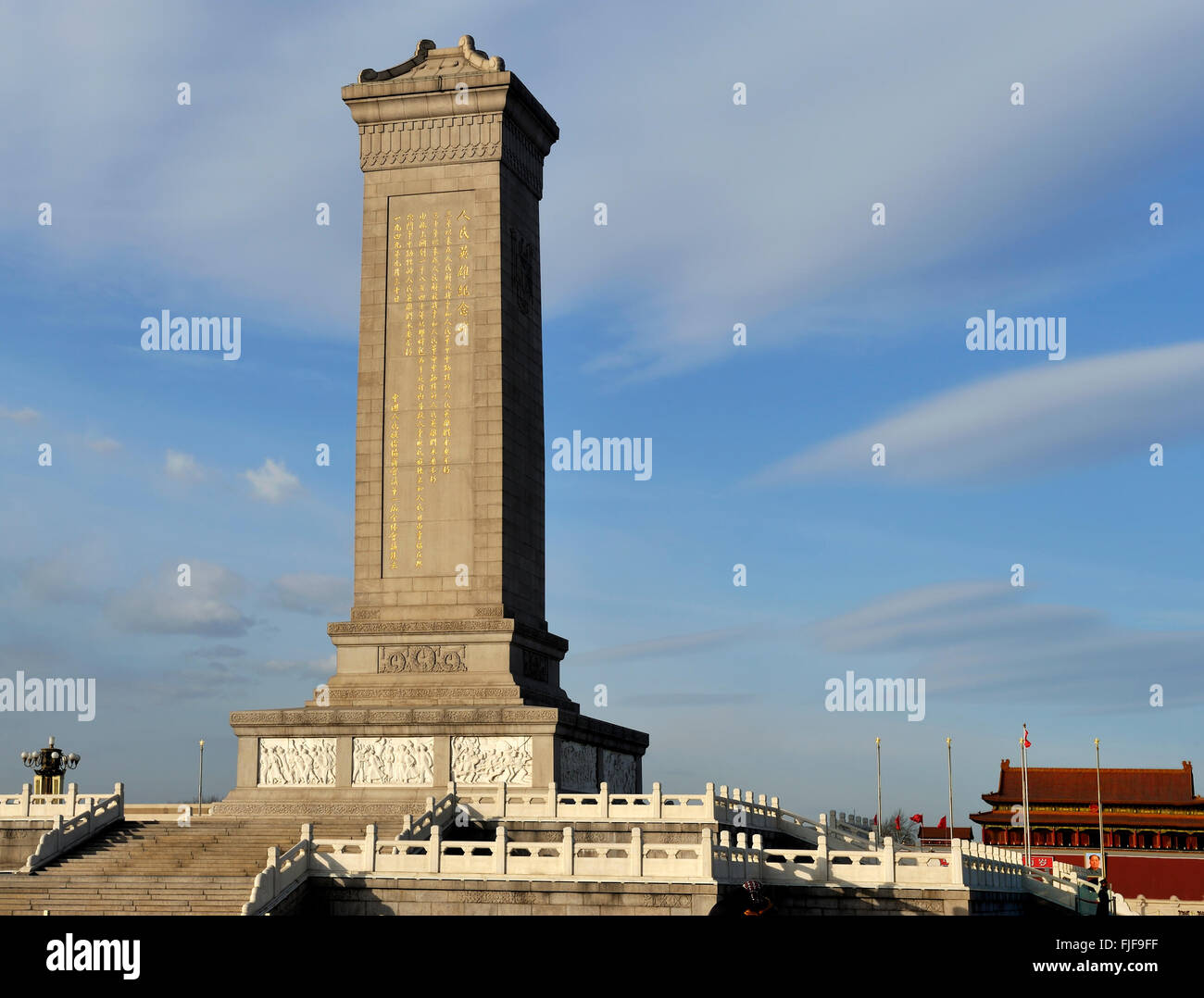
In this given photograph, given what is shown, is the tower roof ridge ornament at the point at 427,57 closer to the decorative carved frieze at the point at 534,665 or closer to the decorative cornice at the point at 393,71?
the decorative cornice at the point at 393,71

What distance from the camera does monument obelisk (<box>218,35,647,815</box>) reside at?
26750 mm

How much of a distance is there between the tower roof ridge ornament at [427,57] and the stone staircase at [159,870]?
1521cm

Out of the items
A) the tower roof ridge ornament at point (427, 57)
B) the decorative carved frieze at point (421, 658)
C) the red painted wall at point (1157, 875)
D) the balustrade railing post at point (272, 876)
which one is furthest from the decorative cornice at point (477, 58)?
the red painted wall at point (1157, 875)

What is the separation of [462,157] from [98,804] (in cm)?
1426

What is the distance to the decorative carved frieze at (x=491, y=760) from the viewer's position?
2622 centimetres

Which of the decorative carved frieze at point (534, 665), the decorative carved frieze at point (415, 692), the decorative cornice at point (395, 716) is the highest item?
the decorative carved frieze at point (534, 665)

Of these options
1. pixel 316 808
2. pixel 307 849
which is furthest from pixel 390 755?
pixel 307 849

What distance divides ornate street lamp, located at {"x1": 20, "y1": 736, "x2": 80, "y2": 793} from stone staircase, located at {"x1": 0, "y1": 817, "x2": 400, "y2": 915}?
12249mm

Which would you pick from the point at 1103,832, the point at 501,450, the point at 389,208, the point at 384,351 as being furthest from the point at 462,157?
the point at 1103,832

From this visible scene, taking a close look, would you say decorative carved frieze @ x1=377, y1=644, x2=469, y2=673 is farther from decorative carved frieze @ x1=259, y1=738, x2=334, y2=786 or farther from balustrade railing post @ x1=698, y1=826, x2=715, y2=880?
balustrade railing post @ x1=698, y1=826, x2=715, y2=880

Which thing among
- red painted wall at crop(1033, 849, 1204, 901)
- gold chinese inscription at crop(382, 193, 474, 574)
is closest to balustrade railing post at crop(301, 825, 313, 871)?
gold chinese inscription at crop(382, 193, 474, 574)

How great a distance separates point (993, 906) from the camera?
72.8 feet

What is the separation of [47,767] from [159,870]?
15.7 meters

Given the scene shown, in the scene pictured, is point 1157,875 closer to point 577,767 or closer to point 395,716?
point 577,767
